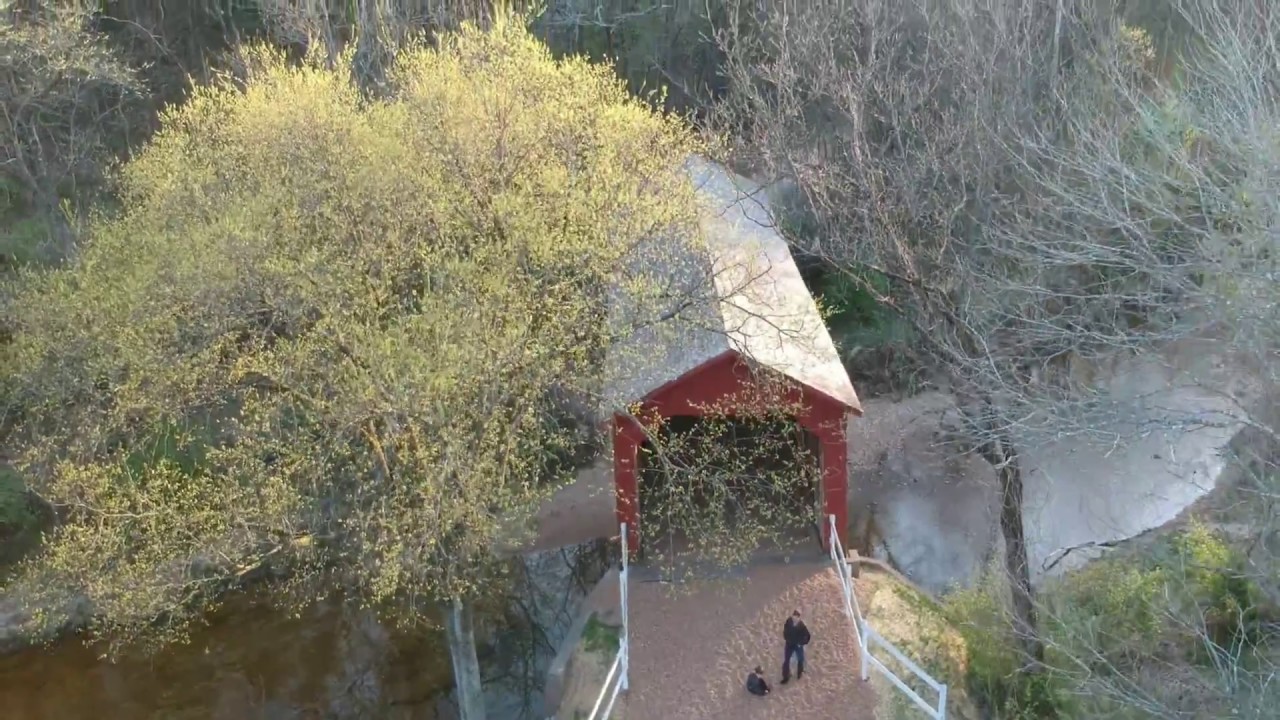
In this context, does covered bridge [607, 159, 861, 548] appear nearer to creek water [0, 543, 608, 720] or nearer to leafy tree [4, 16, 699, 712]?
leafy tree [4, 16, 699, 712]

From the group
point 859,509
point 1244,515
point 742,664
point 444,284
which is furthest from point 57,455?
point 1244,515

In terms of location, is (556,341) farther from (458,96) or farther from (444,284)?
(458,96)

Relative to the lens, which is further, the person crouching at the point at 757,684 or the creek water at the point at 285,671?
the creek water at the point at 285,671

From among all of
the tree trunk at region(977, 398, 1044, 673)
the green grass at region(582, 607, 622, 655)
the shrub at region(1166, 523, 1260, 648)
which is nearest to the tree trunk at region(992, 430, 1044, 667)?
the tree trunk at region(977, 398, 1044, 673)

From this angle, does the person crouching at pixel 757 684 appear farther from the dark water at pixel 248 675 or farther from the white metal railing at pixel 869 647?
the dark water at pixel 248 675

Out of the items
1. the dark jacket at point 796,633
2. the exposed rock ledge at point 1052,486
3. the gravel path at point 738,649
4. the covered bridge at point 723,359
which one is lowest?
the exposed rock ledge at point 1052,486

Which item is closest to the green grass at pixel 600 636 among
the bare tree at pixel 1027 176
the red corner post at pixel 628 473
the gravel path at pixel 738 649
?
the gravel path at pixel 738 649

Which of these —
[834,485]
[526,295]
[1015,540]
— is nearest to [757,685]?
[834,485]
